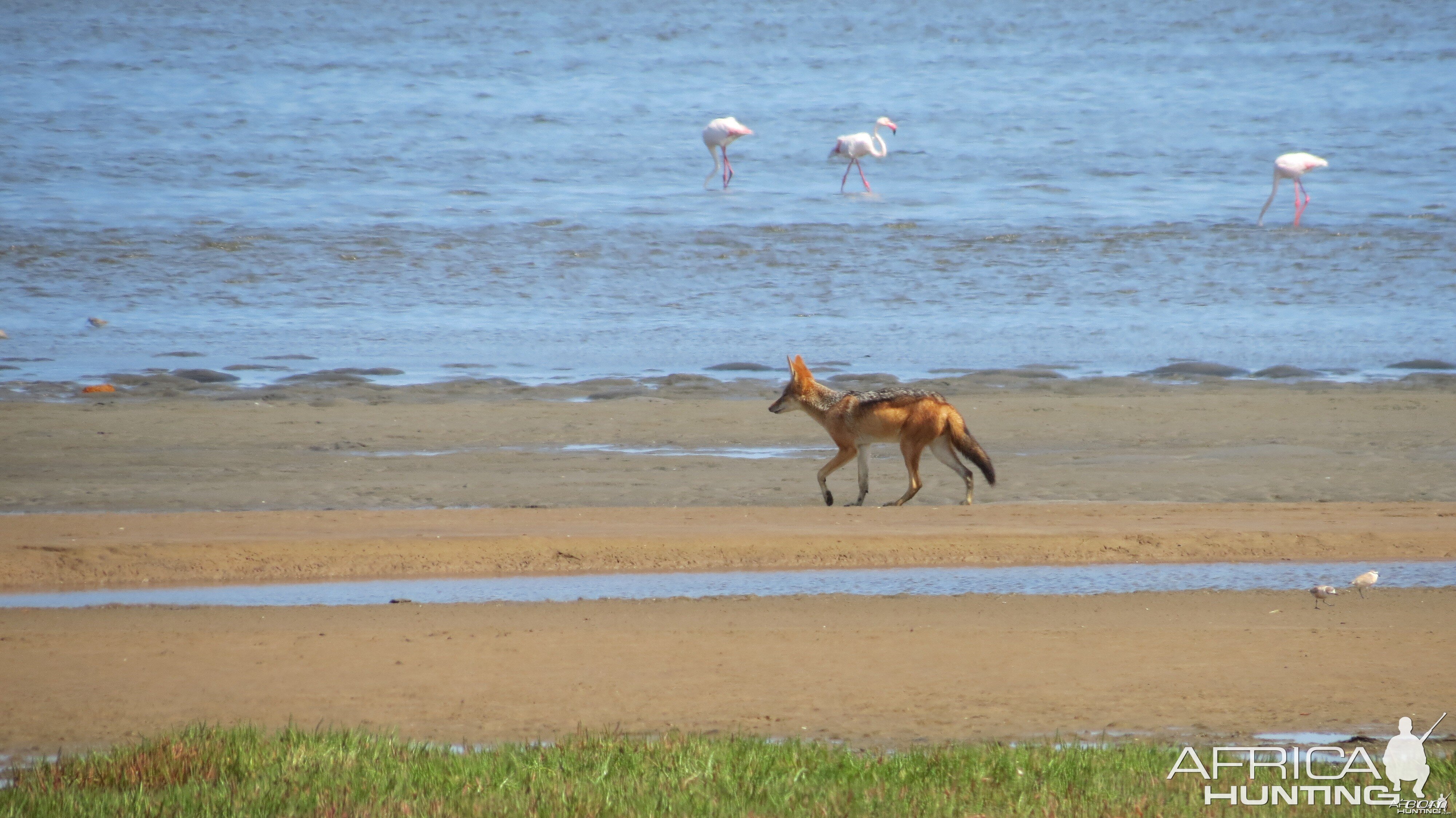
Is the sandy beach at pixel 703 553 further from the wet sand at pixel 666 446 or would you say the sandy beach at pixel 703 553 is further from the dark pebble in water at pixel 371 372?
the dark pebble in water at pixel 371 372

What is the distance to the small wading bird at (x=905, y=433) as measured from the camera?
11219mm

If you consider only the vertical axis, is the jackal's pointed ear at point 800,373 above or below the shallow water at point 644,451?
above

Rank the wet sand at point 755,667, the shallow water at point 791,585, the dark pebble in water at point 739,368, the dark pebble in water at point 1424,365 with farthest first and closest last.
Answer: the dark pebble in water at point 1424,365 → the dark pebble in water at point 739,368 → the shallow water at point 791,585 → the wet sand at point 755,667

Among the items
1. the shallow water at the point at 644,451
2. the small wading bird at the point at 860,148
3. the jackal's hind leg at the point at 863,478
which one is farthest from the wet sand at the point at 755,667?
the small wading bird at the point at 860,148

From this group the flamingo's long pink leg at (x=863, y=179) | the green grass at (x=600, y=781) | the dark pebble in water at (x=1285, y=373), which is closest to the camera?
the green grass at (x=600, y=781)

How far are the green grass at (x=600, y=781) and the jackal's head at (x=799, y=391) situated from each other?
6987 millimetres

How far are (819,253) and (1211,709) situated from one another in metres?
19.6

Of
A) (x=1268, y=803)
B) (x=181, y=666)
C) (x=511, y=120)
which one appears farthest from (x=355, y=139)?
(x=1268, y=803)

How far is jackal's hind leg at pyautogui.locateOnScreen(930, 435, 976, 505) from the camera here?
11289mm

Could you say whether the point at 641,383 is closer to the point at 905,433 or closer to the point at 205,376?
the point at 205,376

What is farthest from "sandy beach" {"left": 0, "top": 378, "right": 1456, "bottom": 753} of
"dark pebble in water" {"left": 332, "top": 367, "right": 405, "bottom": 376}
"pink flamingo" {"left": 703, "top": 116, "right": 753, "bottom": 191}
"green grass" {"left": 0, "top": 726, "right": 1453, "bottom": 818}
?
"pink flamingo" {"left": 703, "top": 116, "right": 753, "bottom": 191}

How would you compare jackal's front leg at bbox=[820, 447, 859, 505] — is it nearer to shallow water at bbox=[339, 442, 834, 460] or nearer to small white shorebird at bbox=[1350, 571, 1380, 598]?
shallow water at bbox=[339, 442, 834, 460]

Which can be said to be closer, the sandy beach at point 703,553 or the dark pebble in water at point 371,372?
the sandy beach at point 703,553

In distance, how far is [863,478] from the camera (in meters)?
11.4
